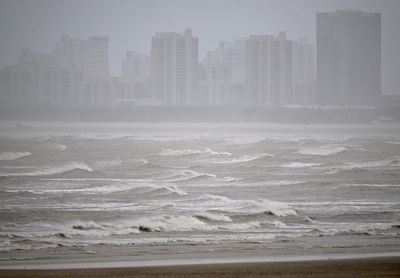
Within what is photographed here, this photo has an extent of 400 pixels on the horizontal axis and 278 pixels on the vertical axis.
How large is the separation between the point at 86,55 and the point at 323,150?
2.96 metres

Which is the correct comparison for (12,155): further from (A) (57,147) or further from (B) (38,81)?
(B) (38,81)

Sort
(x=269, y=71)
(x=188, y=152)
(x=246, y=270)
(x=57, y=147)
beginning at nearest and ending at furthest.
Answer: (x=246, y=270)
(x=57, y=147)
(x=188, y=152)
(x=269, y=71)

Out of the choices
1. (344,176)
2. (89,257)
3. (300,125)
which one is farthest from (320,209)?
(89,257)

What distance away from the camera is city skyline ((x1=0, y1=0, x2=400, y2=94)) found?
7.32m

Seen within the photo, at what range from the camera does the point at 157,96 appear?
25.1 ft

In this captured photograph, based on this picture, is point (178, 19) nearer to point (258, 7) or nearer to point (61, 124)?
point (258, 7)

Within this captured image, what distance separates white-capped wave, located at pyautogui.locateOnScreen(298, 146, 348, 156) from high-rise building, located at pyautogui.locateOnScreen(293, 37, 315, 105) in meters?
0.56

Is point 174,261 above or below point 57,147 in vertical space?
below

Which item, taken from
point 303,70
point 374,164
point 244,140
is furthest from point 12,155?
point 374,164

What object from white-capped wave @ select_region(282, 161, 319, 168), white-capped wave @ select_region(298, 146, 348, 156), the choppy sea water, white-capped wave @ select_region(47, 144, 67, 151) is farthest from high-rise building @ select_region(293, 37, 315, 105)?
white-capped wave @ select_region(47, 144, 67, 151)

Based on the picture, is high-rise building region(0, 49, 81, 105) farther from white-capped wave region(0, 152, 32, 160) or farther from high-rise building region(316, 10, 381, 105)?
high-rise building region(316, 10, 381, 105)

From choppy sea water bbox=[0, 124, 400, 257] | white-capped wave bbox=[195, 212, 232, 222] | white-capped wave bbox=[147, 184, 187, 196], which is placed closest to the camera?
choppy sea water bbox=[0, 124, 400, 257]

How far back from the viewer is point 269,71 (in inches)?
306

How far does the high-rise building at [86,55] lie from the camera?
7422 millimetres
